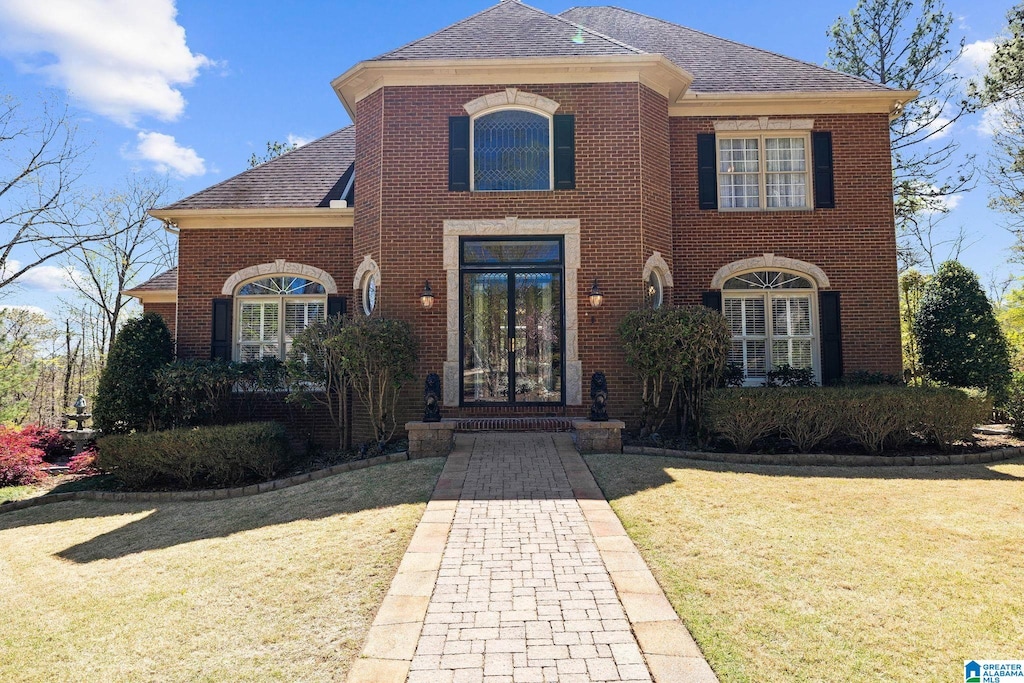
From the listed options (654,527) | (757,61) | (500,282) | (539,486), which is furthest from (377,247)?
(757,61)

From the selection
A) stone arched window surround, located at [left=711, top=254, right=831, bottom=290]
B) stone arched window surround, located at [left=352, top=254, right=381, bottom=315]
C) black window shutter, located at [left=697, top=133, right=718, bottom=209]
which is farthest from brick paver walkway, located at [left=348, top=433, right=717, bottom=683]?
black window shutter, located at [left=697, top=133, right=718, bottom=209]

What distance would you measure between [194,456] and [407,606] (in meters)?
6.58

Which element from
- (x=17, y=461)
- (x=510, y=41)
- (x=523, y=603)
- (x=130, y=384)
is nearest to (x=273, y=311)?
(x=130, y=384)

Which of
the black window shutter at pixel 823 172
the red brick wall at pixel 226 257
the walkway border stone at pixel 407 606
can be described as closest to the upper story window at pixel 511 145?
the red brick wall at pixel 226 257

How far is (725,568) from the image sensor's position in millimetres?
4258

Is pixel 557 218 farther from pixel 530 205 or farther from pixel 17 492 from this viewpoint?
pixel 17 492

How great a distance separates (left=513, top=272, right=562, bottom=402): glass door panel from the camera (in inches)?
399

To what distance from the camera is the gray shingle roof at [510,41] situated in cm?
1034

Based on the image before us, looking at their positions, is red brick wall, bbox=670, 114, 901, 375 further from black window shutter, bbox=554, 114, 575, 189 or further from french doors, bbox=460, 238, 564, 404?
french doors, bbox=460, 238, 564, 404

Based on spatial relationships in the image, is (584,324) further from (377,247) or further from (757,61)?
(757,61)

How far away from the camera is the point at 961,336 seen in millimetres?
10266

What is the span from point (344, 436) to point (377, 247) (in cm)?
343

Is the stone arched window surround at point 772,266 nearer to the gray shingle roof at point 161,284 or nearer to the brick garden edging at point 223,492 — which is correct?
the brick garden edging at point 223,492

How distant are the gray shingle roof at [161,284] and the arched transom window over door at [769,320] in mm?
13842
